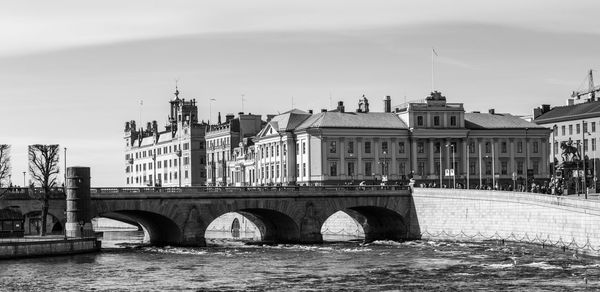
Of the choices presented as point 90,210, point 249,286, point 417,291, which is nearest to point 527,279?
point 417,291

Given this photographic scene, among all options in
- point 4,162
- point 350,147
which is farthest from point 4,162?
point 350,147

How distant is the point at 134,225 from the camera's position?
18325cm

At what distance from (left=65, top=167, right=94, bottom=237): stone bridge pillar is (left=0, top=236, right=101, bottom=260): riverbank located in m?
2.32

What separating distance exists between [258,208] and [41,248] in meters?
30.5

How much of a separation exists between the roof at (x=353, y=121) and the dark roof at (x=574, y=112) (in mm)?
32124

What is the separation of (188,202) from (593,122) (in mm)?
86272

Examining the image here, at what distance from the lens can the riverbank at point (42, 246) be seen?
98.7 meters

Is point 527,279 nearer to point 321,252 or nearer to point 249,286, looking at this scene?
point 249,286

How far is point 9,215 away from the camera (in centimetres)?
10981

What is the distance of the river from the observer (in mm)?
77312

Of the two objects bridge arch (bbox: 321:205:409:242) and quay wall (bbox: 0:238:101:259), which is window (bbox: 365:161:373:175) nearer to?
bridge arch (bbox: 321:205:409:242)

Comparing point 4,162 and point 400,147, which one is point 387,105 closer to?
point 400,147

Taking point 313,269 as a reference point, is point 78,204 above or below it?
above

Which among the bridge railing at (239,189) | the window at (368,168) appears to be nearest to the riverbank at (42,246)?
the bridge railing at (239,189)
